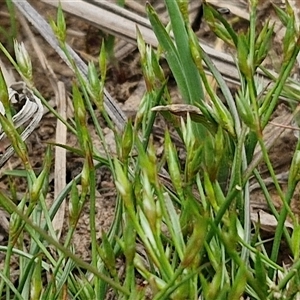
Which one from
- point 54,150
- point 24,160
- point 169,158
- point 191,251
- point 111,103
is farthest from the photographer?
point 54,150

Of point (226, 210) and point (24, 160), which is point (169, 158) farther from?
point (24, 160)

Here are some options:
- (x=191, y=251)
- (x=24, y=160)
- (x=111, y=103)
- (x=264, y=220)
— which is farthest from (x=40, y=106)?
(x=191, y=251)

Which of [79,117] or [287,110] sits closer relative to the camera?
[79,117]

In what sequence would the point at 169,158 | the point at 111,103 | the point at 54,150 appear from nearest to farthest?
the point at 169,158, the point at 111,103, the point at 54,150

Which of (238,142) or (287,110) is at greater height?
(238,142)

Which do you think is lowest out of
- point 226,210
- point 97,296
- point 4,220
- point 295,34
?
point 4,220

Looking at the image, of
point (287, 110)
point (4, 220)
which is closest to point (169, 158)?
point (4, 220)

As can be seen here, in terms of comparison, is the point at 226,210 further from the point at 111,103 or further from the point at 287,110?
the point at 287,110
